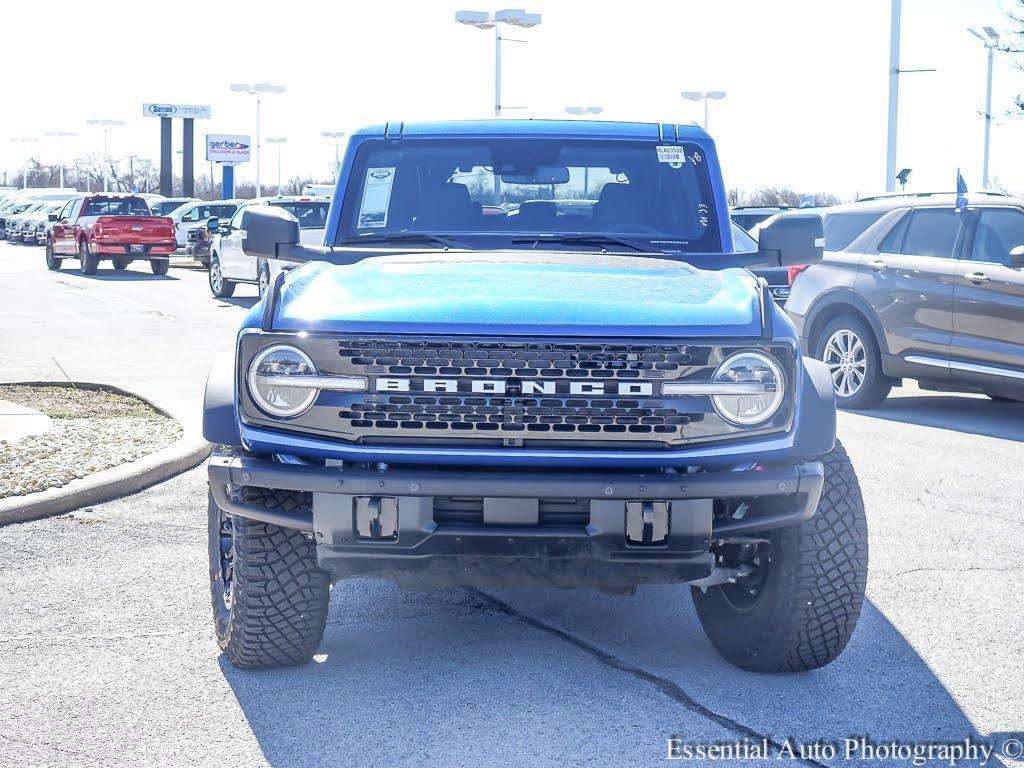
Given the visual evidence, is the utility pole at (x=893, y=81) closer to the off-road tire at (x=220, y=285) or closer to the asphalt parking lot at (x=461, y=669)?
the off-road tire at (x=220, y=285)

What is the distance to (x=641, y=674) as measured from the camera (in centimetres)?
483

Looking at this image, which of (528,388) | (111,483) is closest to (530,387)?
(528,388)

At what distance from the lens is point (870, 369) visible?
11.7m

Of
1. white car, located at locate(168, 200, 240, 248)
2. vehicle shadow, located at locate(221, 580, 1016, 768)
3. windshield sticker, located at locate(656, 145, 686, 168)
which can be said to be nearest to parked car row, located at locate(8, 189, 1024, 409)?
windshield sticker, located at locate(656, 145, 686, 168)

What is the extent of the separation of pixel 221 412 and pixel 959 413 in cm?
863

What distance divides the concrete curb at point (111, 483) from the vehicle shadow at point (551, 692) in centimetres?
227

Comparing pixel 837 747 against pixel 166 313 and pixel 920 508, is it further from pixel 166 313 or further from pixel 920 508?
pixel 166 313

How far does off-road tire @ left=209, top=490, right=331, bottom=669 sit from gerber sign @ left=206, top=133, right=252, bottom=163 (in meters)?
72.5

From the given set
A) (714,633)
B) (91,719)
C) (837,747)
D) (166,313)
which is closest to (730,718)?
(837,747)

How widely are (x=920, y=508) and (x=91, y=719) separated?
4.83 m

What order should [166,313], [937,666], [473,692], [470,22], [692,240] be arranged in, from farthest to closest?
[470,22], [166,313], [692,240], [937,666], [473,692]

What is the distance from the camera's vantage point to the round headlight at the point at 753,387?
428 cm

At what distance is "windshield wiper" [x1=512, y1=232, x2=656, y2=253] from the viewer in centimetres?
565

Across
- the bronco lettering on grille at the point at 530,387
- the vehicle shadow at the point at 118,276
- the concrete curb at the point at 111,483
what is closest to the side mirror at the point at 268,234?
the bronco lettering on grille at the point at 530,387
